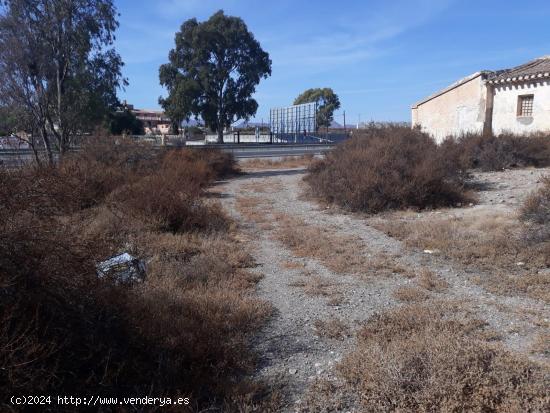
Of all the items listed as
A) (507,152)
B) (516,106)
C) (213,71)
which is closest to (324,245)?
(507,152)

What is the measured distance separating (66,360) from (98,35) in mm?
16686

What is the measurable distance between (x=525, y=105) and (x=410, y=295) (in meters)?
17.5

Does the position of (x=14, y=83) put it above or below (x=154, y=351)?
above

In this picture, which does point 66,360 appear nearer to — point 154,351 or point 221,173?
point 154,351

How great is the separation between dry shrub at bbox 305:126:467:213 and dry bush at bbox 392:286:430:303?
5127 mm

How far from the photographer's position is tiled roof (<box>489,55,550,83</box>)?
17.8 metres

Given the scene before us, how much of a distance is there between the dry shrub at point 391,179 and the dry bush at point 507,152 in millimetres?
4094

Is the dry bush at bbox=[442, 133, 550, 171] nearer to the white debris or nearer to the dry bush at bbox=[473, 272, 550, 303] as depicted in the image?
the dry bush at bbox=[473, 272, 550, 303]

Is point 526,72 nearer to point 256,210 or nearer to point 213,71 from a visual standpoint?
point 256,210

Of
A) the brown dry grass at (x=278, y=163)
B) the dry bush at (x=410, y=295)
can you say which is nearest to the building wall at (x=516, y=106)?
the brown dry grass at (x=278, y=163)

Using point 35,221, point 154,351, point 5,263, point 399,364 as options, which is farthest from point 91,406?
point 399,364

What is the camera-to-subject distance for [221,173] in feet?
61.9

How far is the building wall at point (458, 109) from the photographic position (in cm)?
2052

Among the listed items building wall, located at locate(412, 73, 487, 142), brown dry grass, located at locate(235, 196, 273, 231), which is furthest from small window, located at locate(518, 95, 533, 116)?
brown dry grass, located at locate(235, 196, 273, 231)
